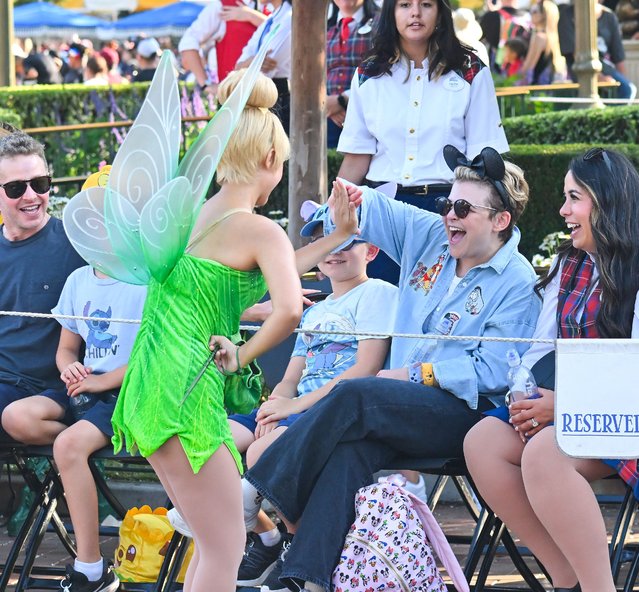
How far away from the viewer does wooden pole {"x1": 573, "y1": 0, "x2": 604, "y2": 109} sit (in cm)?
1208

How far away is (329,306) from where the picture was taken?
4.95 m

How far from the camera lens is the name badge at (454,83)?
5422mm

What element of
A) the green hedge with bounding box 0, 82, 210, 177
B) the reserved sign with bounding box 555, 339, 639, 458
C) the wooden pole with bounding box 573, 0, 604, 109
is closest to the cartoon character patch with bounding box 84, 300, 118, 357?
the reserved sign with bounding box 555, 339, 639, 458

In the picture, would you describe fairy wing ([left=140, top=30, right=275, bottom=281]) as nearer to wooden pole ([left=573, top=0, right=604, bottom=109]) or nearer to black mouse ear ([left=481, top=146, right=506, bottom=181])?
black mouse ear ([left=481, top=146, right=506, bottom=181])

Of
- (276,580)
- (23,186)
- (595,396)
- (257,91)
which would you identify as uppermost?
(257,91)

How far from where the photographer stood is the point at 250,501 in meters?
4.44

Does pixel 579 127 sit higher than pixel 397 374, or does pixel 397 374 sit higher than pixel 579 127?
pixel 397 374

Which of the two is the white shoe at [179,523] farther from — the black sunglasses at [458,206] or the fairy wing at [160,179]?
the black sunglasses at [458,206]

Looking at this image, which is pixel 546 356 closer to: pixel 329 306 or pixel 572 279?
pixel 572 279

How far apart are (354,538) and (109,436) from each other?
106 centimetres

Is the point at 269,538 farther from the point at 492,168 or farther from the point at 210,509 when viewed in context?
the point at 492,168

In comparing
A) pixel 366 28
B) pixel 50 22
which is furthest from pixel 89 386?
pixel 50 22

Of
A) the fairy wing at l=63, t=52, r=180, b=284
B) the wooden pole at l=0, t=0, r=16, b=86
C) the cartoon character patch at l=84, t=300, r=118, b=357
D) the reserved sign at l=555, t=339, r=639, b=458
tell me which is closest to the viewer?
the fairy wing at l=63, t=52, r=180, b=284

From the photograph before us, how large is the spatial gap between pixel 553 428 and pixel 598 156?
0.89 m
